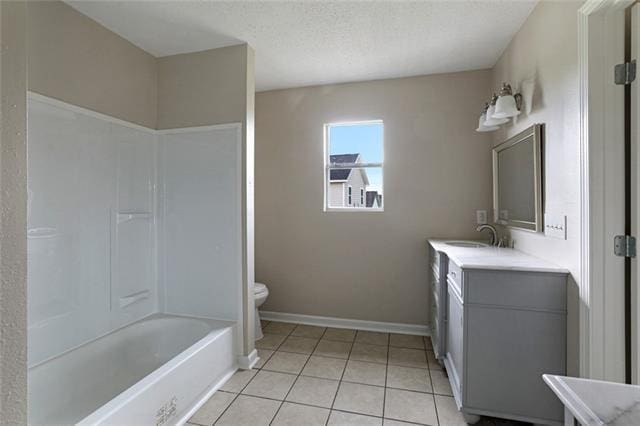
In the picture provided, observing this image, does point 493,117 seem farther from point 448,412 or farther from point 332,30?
point 448,412

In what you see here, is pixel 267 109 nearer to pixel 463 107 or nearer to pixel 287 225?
pixel 287 225

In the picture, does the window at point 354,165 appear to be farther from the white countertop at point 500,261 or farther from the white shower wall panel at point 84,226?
the white shower wall panel at point 84,226

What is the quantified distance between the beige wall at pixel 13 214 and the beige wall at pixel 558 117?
6.60ft

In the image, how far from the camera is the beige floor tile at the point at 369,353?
2.41 metres

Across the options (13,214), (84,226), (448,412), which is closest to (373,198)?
(448,412)

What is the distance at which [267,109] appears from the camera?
3.23 metres

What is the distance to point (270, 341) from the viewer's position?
2.74 metres

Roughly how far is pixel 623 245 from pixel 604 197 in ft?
0.75

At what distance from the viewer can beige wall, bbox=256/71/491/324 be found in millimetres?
2793

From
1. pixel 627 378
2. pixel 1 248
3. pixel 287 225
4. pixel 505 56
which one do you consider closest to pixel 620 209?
pixel 627 378

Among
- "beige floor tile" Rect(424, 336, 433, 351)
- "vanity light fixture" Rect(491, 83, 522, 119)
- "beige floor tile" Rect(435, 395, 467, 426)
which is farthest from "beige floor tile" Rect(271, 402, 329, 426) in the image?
"vanity light fixture" Rect(491, 83, 522, 119)

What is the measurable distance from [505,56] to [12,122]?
297cm

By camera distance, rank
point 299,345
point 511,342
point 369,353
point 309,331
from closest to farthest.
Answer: point 511,342
point 369,353
point 299,345
point 309,331

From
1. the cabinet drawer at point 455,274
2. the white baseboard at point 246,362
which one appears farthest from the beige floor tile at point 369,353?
the cabinet drawer at point 455,274
